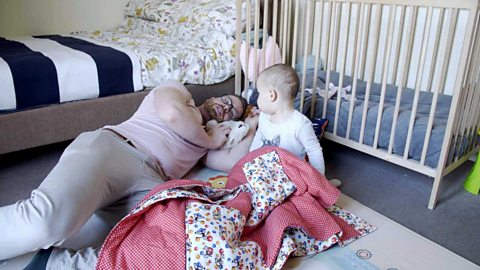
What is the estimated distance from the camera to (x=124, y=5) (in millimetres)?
3750

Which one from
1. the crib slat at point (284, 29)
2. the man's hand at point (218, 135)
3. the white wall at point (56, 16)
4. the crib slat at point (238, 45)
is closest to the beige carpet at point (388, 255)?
the man's hand at point (218, 135)

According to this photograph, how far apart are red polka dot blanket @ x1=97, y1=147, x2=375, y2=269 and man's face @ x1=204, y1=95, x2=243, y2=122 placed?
468 mm

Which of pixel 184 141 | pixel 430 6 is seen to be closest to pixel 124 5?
pixel 184 141

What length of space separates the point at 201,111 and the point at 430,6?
1163 millimetres

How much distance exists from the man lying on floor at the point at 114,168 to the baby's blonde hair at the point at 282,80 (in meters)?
0.37

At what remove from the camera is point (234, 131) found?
1.93m

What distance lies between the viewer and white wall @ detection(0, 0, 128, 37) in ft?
10.5

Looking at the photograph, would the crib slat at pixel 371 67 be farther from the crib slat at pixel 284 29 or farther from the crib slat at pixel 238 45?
the crib slat at pixel 238 45

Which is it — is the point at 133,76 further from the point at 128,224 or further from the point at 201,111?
the point at 128,224

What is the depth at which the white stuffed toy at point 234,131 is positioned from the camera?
6.26 feet

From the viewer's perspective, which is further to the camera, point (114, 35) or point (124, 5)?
point (124, 5)

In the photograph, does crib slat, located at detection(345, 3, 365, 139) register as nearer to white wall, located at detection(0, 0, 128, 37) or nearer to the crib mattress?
the crib mattress

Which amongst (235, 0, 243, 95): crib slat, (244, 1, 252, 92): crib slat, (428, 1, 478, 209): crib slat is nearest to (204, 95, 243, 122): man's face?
(244, 1, 252, 92): crib slat

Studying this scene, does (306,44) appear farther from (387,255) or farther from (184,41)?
(387,255)
